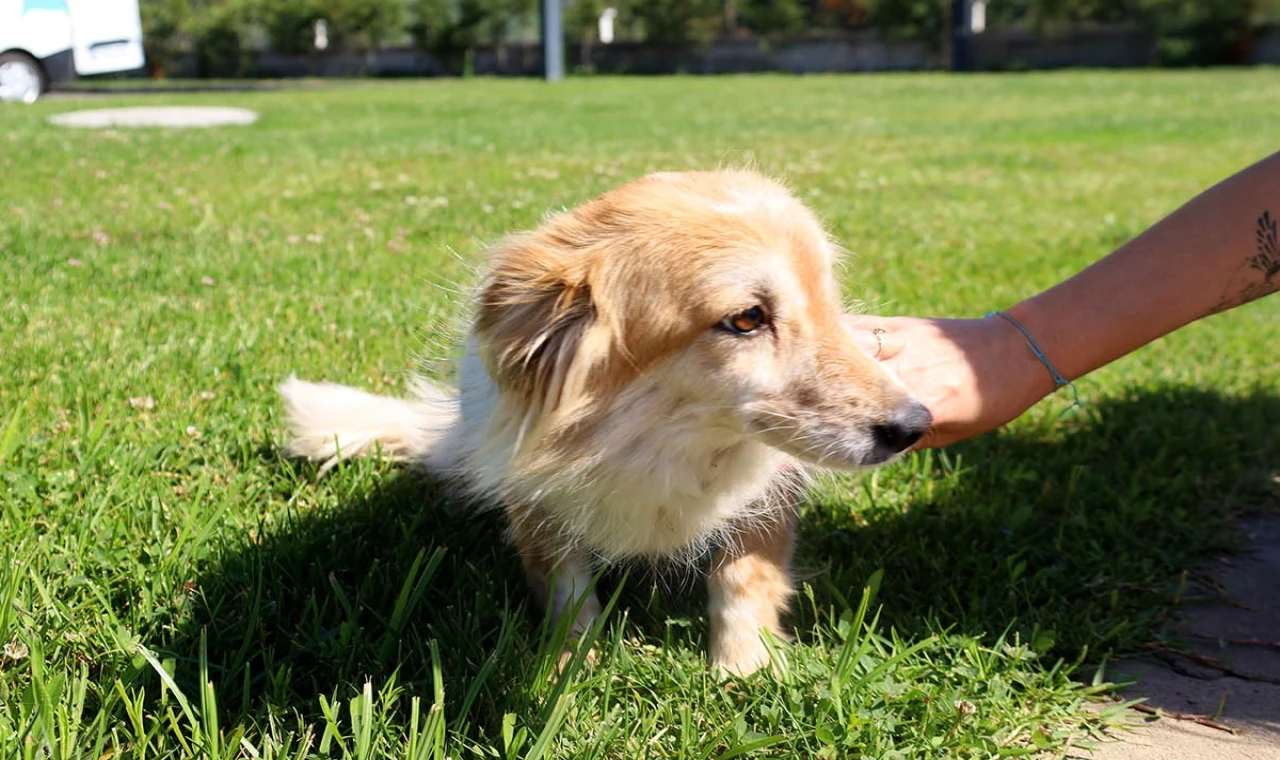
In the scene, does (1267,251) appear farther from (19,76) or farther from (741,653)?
(19,76)

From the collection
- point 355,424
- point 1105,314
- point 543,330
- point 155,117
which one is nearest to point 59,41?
point 155,117

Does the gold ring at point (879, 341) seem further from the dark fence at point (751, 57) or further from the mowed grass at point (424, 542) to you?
the dark fence at point (751, 57)

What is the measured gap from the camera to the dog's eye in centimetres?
211

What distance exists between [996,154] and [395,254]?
785 cm

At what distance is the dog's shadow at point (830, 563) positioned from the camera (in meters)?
Answer: 2.21

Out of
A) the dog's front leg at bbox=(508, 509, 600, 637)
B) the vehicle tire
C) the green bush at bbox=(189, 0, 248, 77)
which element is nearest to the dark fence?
the green bush at bbox=(189, 0, 248, 77)

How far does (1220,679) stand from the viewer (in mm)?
2408

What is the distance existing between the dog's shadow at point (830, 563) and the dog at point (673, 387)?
0.20 m

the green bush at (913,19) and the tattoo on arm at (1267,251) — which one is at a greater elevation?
Result: the green bush at (913,19)

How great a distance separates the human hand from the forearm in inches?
2.0

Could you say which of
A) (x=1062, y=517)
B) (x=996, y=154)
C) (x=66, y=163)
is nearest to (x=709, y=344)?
(x=1062, y=517)

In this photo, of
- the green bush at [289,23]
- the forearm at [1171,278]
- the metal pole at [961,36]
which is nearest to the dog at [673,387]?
the forearm at [1171,278]

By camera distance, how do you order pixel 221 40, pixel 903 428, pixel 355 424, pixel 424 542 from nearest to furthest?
pixel 903 428, pixel 424 542, pixel 355 424, pixel 221 40

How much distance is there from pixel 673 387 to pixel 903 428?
1.58ft
